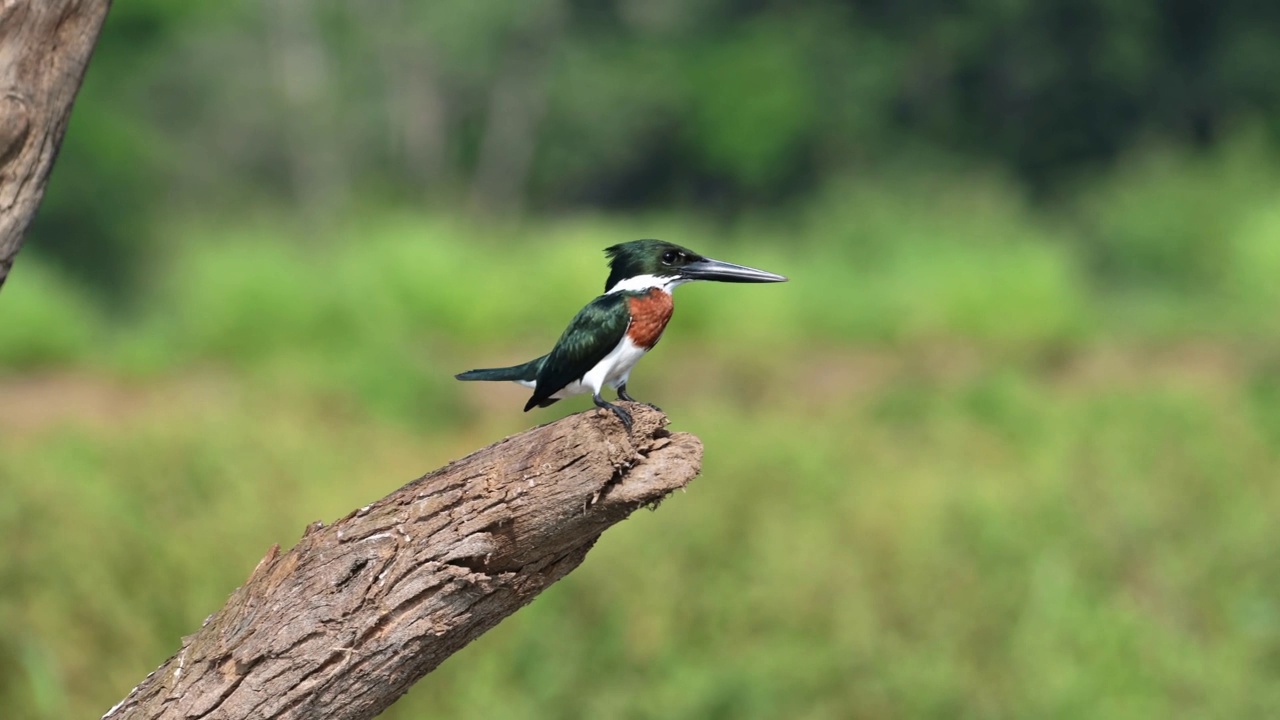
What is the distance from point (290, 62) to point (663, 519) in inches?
729

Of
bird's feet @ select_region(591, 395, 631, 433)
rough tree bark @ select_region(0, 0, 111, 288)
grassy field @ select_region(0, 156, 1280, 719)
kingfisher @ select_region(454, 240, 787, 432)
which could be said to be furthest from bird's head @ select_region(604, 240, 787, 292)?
grassy field @ select_region(0, 156, 1280, 719)

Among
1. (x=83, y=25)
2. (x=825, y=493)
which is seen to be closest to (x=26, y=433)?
(x=825, y=493)

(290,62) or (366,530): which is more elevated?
(290,62)

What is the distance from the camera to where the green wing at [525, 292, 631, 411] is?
2.22 meters

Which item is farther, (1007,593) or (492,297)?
(492,297)

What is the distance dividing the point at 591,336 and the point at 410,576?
44 centimetres

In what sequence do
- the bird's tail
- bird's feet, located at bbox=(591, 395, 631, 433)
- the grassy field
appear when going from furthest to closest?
the grassy field < the bird's tail < bird's feet, located at bbox=(591, 395, 631, 433)

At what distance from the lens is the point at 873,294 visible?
10.8 m

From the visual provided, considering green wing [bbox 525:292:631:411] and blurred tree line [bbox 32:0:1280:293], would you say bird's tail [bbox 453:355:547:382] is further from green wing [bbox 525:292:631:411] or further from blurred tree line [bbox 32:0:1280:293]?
blurred tree line [bbox 32:0:1280:293]

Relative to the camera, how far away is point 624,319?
7.29 feet

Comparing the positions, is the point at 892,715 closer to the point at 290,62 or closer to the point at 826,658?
the point at 826,658

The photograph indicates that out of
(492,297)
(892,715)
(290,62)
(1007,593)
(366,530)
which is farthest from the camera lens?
(290,62)

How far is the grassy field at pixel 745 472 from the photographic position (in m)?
5.34

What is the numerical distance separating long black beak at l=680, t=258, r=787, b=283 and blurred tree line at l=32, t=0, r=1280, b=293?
16.6m
